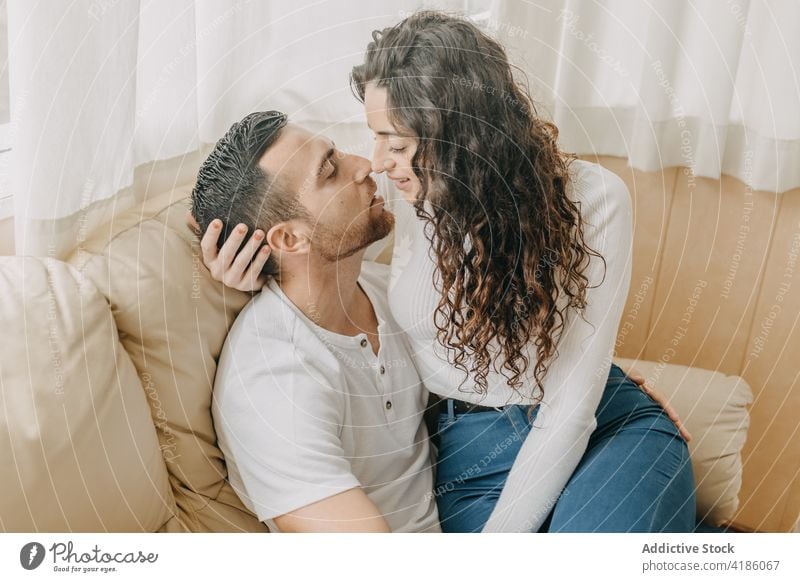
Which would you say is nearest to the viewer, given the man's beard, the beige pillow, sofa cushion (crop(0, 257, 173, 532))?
sofa cushion (crop(0, 257, 173, 532))

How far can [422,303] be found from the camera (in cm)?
70

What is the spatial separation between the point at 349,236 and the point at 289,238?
0.18 ft

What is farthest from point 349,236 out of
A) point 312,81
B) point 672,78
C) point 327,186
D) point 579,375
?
point 672,78

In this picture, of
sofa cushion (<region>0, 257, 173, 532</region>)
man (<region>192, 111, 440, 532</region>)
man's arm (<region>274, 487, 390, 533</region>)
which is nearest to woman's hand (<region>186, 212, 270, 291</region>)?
man (<region>192, 111, 440, 532</region>)

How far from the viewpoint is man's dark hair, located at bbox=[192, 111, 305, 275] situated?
0.64 m

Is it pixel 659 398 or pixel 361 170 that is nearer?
pixel 361 170

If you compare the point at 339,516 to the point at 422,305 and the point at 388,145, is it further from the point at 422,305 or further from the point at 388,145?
the point at 388,145

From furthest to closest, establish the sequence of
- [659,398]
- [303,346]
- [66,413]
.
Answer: [659,398]
[303,346]
[66,413]

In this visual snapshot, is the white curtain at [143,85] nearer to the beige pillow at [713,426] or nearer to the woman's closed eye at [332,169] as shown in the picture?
the woman's closed eye at [332,169]

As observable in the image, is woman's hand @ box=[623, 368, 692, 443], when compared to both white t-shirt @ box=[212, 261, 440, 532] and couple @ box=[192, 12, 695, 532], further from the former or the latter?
white t-shirt @ box=[212, 261, 440, 532]

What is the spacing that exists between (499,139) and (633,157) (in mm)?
241

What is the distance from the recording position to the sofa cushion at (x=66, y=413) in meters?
0.55

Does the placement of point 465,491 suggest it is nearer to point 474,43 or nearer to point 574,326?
point 574,326

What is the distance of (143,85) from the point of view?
0.65 metres
